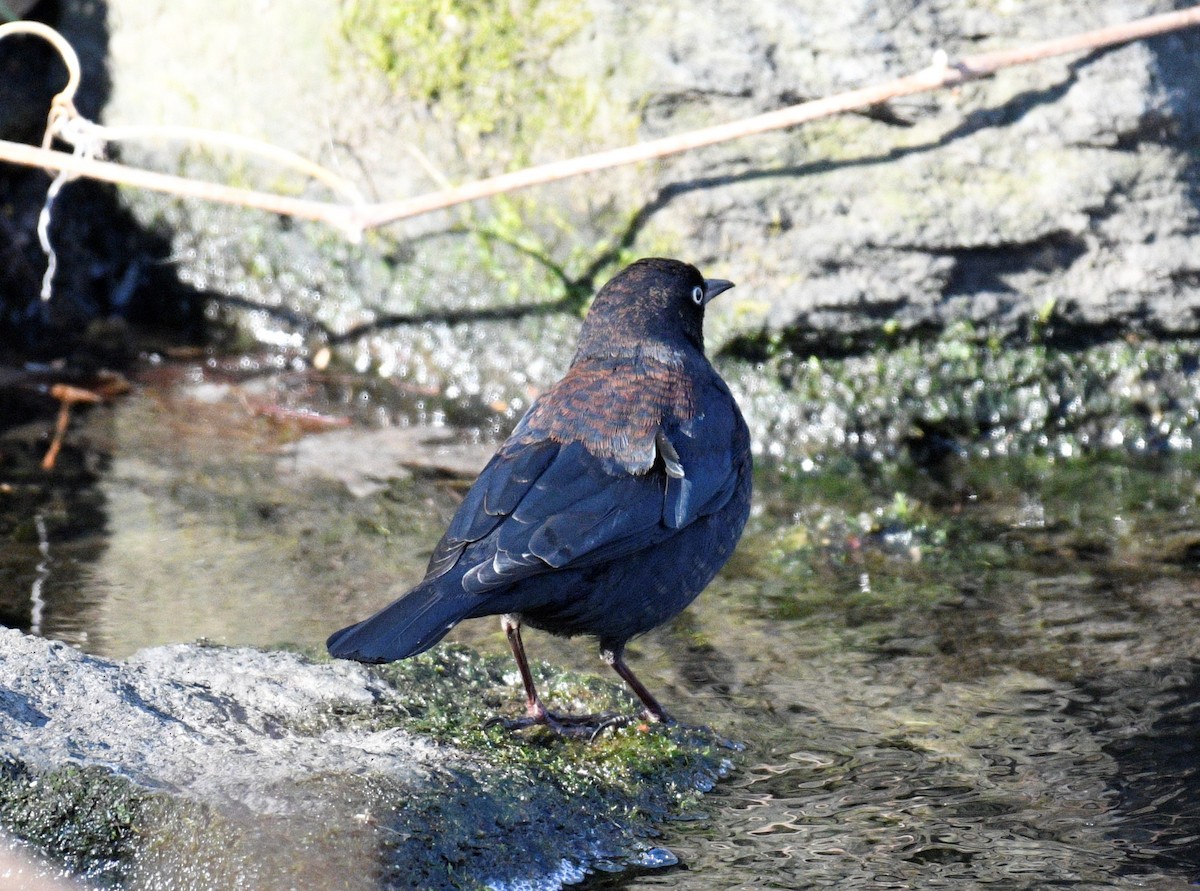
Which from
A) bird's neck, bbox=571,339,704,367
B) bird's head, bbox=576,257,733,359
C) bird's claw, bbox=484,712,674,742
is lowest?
bird's claw, bbox=484,712,674,742

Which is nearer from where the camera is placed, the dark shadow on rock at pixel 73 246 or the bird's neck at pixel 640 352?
the bird's neck at pixel 640 352

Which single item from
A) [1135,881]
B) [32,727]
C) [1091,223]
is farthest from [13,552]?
[1091,223]

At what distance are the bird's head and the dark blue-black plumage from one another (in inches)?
5.6

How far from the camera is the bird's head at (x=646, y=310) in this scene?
488 cm

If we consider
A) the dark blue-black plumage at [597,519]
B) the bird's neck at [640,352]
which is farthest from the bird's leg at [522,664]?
the bird's neck at [640,352]

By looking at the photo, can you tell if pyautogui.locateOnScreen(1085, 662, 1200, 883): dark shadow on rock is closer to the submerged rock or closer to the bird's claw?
the submerged rock

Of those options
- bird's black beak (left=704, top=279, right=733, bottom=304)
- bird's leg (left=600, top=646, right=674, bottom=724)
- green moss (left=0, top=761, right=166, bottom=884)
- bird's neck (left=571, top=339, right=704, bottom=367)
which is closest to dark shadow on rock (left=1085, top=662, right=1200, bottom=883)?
bird's leg (left=600, top=646, right=674, bottom=724)

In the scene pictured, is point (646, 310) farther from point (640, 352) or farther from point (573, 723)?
point (573, 723)

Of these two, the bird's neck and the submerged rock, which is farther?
the bird's neck

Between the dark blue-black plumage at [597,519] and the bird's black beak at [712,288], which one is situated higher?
the bird's black beak at [712,288]

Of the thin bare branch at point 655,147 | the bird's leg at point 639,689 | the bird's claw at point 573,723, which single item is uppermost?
the thin bare branch at point 655,147

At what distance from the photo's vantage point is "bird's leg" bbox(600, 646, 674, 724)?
4117 millimetres

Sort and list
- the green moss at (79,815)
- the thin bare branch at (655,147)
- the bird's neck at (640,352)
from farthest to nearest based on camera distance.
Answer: the thin bare branch at (655,147) → the bird's neck at (640,352) → the green moss at (79,815)

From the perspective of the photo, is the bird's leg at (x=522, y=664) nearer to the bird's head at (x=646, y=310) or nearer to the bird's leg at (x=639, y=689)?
the bird's leg at (x=639, y=689)
